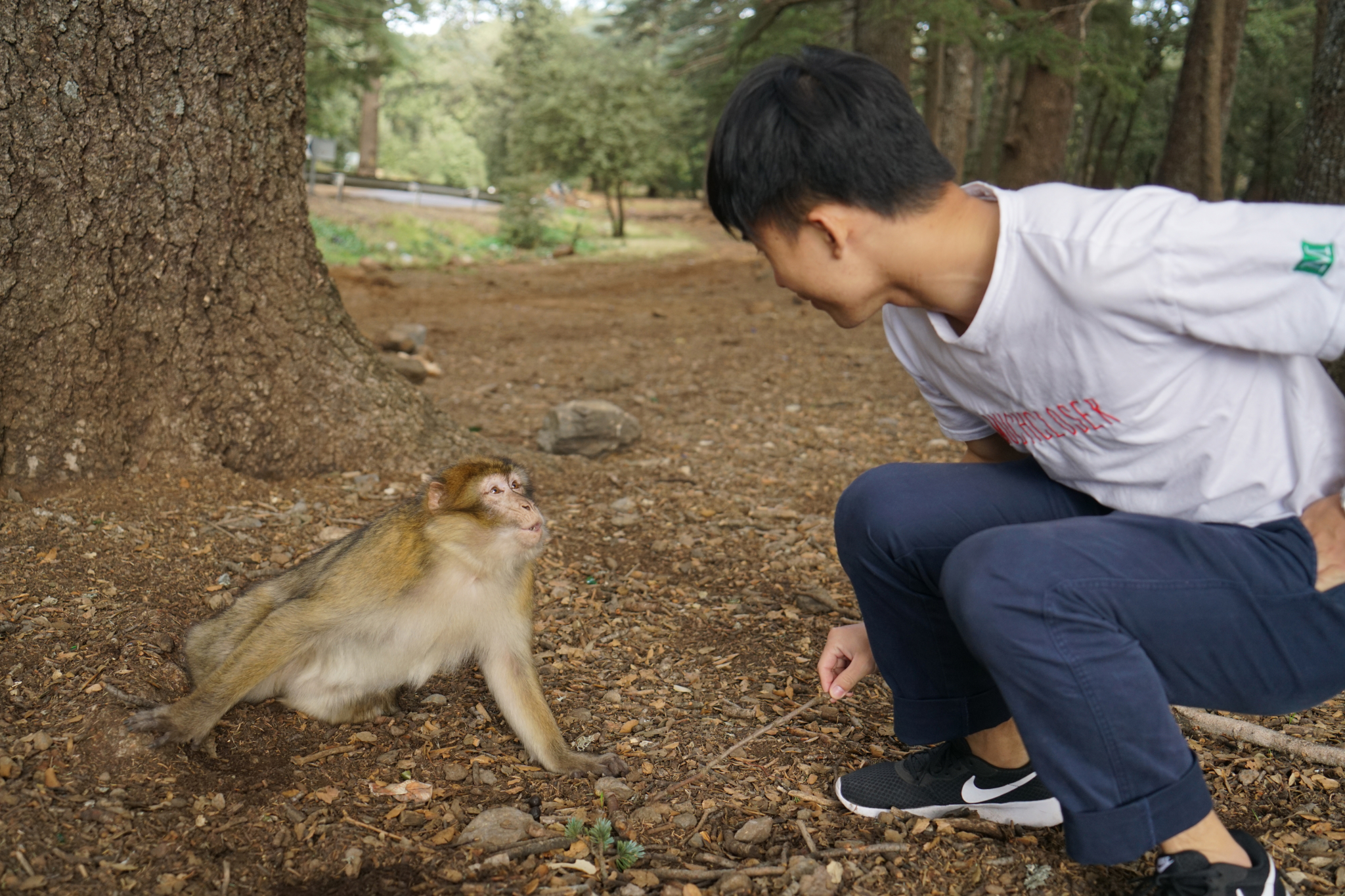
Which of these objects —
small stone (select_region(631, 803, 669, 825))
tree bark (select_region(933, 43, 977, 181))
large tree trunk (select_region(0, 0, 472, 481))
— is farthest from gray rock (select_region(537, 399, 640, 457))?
tree bark (select_region(933, 43, 977, 181))

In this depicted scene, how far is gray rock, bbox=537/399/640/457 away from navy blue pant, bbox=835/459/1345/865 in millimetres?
3038

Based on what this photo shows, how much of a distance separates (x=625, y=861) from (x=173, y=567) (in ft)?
5.90

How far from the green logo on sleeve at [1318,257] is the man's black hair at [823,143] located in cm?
56

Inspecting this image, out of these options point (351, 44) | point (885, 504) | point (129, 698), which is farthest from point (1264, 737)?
point (351, 44)

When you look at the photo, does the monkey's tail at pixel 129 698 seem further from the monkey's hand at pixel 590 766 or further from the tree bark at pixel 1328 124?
the tree bark at pixel 1328 124

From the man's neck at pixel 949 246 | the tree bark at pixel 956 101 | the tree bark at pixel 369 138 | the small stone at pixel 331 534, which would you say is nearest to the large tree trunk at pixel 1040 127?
the tree bark at pixel 956 101

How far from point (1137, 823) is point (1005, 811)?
1.77 feet

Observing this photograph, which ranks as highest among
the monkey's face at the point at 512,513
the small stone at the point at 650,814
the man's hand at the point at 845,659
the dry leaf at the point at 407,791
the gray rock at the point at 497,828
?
the monkey's face at the point at 512,513

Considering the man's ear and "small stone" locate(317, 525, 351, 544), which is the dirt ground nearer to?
"small stone" locate(317, 525, 351, 544)

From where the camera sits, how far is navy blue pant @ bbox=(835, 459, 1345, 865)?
5.73ft

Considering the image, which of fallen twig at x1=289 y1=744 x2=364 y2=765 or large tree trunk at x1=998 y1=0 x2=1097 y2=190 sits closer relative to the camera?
fallen twig at x1=289 y1=744 x2=364 y2=765

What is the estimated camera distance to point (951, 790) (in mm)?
2322

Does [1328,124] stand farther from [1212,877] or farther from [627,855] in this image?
[627,855]

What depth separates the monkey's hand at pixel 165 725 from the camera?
2369 mm
